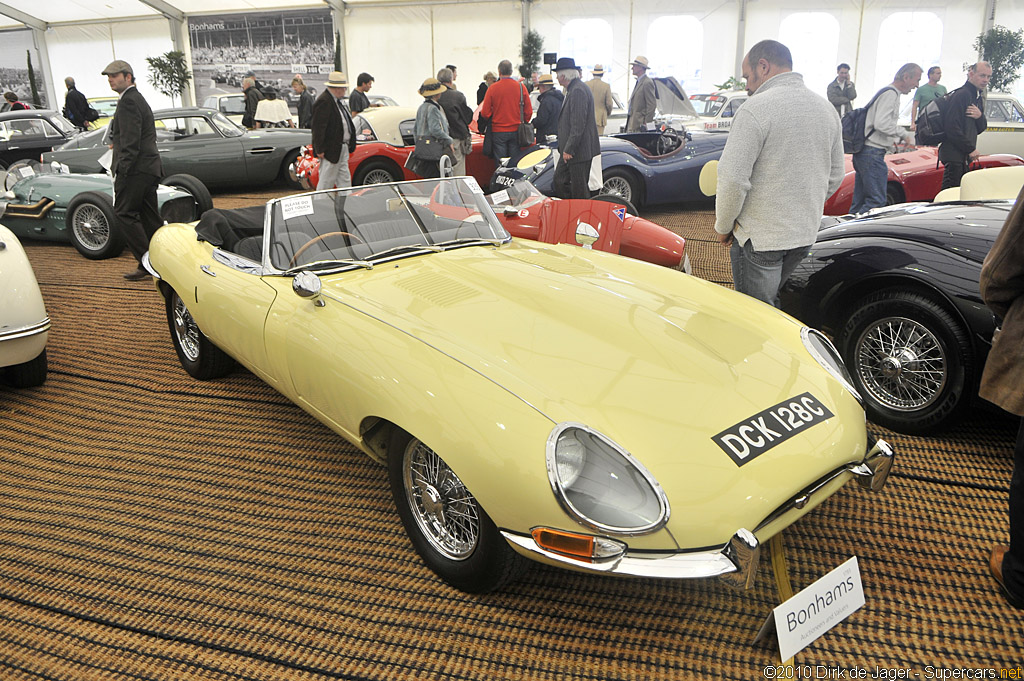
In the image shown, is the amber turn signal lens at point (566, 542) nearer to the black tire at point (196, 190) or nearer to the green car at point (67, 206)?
the green car at point (67, 206)

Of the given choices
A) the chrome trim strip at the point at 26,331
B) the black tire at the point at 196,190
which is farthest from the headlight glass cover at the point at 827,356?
the black tire at the point at 196,190

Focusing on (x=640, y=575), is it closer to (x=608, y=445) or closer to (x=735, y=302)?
(x=608, y=445)

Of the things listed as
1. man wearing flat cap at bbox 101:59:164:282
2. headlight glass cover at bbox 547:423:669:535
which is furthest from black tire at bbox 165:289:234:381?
headlight glass cover at bbox 547:423:669:535

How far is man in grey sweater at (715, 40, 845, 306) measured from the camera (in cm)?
308

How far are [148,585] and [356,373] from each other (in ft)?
3.27

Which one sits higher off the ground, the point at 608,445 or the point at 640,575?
the point at 608,445

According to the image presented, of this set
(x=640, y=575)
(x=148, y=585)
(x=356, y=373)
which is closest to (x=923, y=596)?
(x=640, y=575)

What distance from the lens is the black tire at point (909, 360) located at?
9.34ft

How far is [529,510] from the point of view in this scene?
1.79m

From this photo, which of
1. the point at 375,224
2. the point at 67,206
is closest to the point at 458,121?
the point at 67,206

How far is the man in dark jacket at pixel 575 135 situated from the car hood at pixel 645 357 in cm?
366

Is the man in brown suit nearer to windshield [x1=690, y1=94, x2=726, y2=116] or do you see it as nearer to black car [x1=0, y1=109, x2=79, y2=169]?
windshield [x1=690, y1=94, x2=726, y2=116]

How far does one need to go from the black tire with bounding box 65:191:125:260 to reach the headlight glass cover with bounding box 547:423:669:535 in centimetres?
→ 622

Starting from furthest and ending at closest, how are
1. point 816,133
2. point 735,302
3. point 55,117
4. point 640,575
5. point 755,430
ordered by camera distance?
point 55,117 → point 816,133 → point 735,302 → point 755,430 → point 640,575
